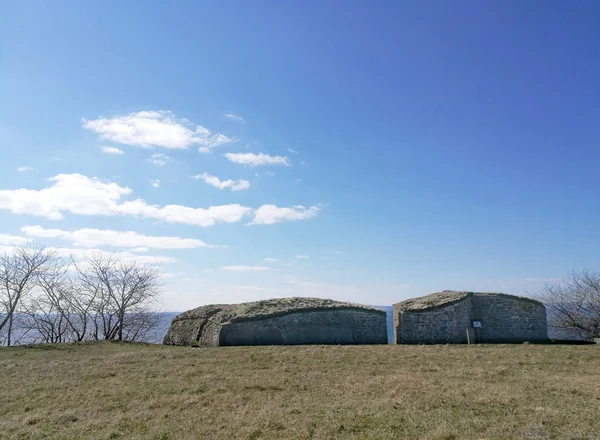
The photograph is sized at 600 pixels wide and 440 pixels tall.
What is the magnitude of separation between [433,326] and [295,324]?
7.43m

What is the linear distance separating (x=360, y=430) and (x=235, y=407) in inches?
117

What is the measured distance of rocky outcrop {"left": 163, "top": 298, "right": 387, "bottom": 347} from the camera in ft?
68.3

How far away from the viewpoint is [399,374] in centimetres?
1155

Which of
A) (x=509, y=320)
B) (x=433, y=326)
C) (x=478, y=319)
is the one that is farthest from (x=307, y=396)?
(x=509, y=320)

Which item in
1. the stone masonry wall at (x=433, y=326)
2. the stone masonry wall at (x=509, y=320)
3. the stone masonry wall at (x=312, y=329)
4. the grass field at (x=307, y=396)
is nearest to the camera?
the grass field at (x=307, y=396)

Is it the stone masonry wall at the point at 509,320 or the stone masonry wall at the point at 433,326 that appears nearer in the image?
the stone masonry wall at the point at 433,326

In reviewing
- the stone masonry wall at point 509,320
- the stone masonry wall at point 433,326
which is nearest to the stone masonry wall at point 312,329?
the stone masonry wall at point 433,326

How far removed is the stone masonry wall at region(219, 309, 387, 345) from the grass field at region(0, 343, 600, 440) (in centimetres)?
511

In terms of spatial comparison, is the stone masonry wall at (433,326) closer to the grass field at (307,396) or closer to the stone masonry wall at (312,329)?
the stone masonry wall at (312,329)

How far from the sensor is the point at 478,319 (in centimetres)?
2244

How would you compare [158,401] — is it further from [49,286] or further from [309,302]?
[49,286]

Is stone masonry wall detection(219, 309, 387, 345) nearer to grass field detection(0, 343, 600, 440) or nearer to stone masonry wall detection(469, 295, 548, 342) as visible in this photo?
grass field detection(0, 343, 600, 440)

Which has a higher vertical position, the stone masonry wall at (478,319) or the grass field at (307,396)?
the stone masonry wall at (478,319)

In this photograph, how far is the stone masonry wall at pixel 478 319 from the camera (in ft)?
69.7
